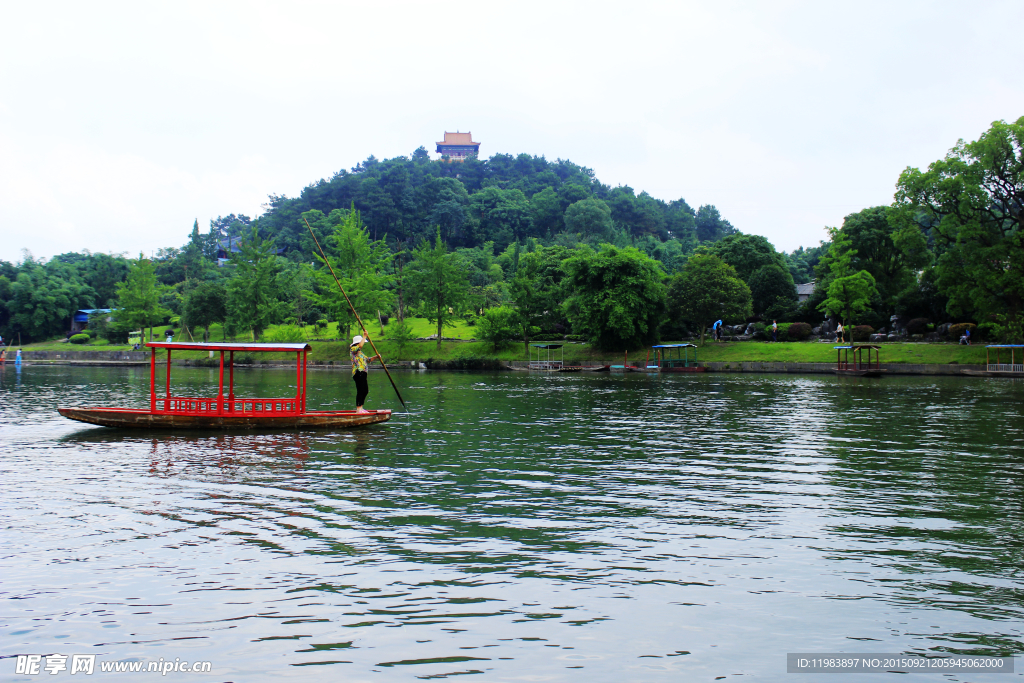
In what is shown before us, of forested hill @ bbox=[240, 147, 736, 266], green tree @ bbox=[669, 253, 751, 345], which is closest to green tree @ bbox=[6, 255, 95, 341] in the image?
forested hill @ bbox=[240, 147, 736, 266]

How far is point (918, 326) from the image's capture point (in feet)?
205

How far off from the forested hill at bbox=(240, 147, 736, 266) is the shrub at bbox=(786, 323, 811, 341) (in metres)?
57.6

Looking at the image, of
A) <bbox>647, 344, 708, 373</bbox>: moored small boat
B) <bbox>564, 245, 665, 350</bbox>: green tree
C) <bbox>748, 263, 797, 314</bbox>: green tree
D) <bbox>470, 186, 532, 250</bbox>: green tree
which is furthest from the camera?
<bbox>470, 186, 532, 250</bbox>: green tree

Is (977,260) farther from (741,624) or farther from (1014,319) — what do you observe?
(741,624)

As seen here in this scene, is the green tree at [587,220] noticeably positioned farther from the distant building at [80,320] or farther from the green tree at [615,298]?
the distant building at [80,320]

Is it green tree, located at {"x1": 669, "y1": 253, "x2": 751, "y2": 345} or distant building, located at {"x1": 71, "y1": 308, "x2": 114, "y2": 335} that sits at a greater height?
green tree, located at {"x1": 669, "y1": 253, "x2": 751, "y2": 345}

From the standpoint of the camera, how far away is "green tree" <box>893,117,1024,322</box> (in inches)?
2048

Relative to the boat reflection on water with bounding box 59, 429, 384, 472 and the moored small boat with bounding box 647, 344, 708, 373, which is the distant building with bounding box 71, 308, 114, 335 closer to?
the moored small boat with bounding box 647, 344, 708, 373

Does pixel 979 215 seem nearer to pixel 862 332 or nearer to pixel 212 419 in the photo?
pixel 862 332

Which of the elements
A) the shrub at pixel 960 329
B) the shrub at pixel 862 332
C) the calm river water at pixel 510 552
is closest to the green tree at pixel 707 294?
the shrub at pixel 862 332

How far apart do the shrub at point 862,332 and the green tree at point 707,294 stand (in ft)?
33.1

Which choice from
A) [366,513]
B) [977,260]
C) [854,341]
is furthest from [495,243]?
[366,513]

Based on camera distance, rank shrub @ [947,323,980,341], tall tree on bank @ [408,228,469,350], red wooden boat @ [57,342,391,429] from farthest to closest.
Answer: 1. tall tree on bank @ [408,228,469,350]
2. shrub @ [947,323,980,341]
3. red wooden boat @ [57,342,391,429]

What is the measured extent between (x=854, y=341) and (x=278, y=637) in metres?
66.6
